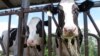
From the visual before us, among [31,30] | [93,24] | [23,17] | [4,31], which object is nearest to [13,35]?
[4,31]

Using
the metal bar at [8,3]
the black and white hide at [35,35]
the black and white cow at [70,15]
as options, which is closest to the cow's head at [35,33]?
the black and white hide at [35,35]

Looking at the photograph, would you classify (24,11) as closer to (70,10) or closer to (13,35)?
(70,10)

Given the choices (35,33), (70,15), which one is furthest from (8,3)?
(70,15)

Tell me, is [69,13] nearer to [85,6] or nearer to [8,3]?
[85,6]

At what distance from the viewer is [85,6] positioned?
383cm

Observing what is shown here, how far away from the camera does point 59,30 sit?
365 centimetres

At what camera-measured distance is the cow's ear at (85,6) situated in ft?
12.3

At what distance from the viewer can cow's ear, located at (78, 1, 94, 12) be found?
12.3 feet

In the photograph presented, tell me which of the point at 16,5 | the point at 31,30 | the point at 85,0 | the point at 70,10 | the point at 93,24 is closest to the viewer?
the point at 93,24

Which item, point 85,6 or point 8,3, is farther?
point 8,3

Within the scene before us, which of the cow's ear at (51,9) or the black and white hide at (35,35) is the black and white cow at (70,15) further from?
the black and white hide at (35,35)

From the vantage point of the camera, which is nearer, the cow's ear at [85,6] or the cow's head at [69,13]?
the cow's head at [69,13]

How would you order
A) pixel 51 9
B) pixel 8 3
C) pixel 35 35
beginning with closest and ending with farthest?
pixel 51 9 < pixel 35 35 < pixel 8 3

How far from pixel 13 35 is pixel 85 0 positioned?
284 centimetres
